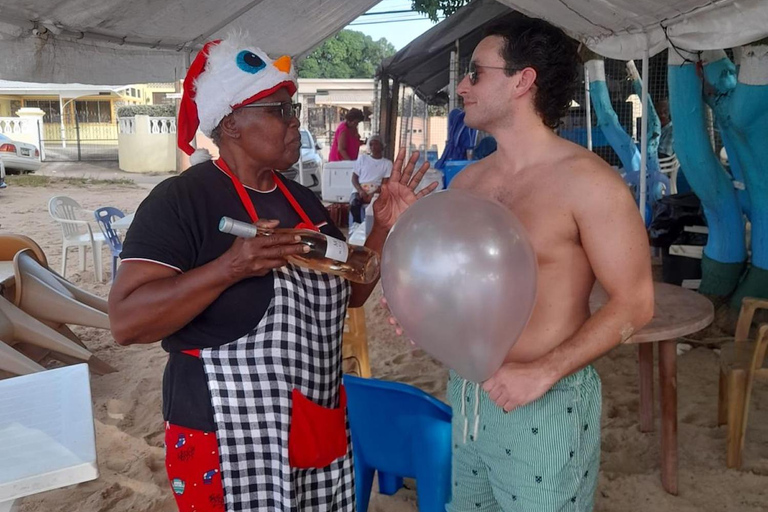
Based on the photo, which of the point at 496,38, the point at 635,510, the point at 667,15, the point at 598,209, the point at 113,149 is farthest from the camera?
the point at 113,149

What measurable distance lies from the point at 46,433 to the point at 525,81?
1378mm

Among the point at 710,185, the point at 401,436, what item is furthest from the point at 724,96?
the point at 401,436

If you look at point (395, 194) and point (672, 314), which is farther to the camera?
point (672, 314)

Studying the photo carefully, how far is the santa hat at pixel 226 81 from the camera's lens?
152cm

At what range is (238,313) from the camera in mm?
1432

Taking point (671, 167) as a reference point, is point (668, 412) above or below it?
below

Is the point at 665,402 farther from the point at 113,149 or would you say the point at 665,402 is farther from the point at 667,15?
the point at 113,149

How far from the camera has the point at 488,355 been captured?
50.5 inches

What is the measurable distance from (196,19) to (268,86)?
4134 millimetres

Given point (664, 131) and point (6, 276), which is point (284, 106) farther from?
point (664, 131)

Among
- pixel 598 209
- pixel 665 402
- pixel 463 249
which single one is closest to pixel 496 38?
pixel 598 209

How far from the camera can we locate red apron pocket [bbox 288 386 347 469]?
1488 millimetres

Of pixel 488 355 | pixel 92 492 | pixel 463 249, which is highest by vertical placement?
pixel 463 249

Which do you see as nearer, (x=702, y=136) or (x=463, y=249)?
(x=463, y=249)
